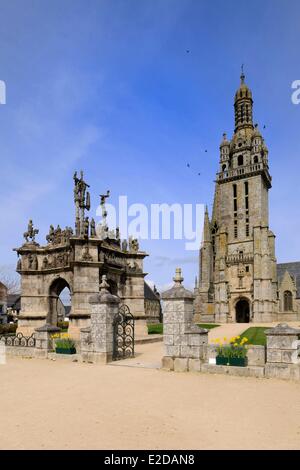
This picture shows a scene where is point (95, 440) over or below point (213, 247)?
below

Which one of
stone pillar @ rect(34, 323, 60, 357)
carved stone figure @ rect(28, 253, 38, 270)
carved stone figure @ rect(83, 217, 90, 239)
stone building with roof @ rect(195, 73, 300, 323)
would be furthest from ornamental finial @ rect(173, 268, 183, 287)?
stone building with roof @ rect(195, 73, 300, 323)

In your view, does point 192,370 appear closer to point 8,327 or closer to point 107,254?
point 107,254

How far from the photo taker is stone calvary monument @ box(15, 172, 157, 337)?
19.3m

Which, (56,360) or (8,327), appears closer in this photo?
(56,360)

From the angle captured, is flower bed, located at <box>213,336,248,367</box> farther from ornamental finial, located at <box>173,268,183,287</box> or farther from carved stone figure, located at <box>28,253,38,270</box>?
carved stone figure, located at <box>28,253,38,270</box>

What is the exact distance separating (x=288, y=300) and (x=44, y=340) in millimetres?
50257

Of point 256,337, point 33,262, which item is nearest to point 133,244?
point 33,262

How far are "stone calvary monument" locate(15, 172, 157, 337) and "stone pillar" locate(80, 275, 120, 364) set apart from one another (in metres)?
4.69

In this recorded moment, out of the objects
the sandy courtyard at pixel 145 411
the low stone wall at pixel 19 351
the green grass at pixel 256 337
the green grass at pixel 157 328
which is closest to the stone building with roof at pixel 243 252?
the green grass at pixel 157 328

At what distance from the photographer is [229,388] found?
9.51 meters

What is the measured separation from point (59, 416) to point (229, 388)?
457cm
